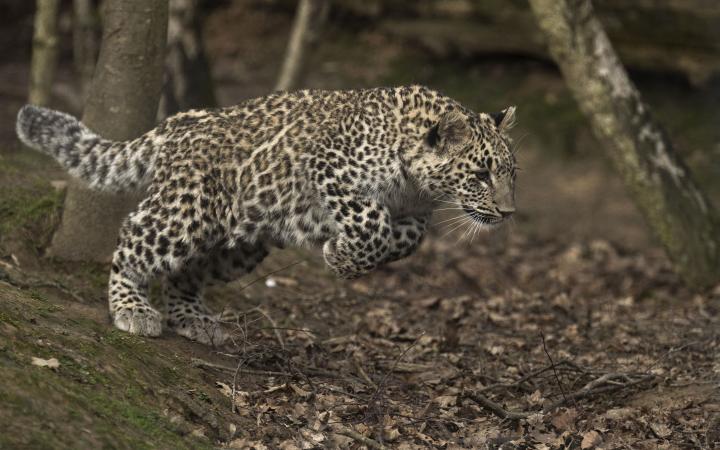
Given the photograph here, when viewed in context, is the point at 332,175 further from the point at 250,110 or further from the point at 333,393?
the point at 333,393

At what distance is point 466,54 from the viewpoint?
2000 centimetres

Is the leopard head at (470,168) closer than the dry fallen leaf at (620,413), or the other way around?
the dry fallen leaf at (620,413)

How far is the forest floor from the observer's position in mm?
6746

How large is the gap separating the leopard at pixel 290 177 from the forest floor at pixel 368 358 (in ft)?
1.30

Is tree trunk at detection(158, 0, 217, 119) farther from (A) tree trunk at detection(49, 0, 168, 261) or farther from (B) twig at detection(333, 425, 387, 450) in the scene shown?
(B) twig at detection(333, 425, 387, 450)

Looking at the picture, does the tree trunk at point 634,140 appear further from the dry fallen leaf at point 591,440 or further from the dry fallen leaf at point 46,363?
the dry fallen leaf at point 46,363

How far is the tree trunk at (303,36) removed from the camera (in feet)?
51.3

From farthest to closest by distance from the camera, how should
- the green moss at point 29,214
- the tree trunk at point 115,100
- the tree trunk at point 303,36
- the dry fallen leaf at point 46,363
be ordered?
the tree trunk at point 303,36
the green moss at point 29,214
the tree trunk at point 115,100
the dry fallen leaf at point 46,363

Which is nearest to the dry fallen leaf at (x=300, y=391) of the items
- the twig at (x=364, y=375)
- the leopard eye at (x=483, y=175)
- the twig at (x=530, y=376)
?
the twig at (x=364, y=375)

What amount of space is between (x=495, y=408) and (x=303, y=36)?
8900mm

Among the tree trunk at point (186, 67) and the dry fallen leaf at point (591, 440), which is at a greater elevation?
the tree trunk at point (186, 67)

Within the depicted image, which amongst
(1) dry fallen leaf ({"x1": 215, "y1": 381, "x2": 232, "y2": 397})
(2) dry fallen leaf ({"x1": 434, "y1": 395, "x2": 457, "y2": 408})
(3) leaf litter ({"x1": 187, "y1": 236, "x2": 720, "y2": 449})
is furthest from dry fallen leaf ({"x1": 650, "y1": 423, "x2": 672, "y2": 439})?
(1) dry fallen leaf ({"x1": 215, "y1": 381, "x2": 232, "y2": 397})

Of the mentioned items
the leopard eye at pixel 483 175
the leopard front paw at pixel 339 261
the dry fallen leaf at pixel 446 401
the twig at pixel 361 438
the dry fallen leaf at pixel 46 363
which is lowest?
the dry fallen leaf at pixel 446 401

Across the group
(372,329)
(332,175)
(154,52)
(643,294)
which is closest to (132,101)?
(154,52)
